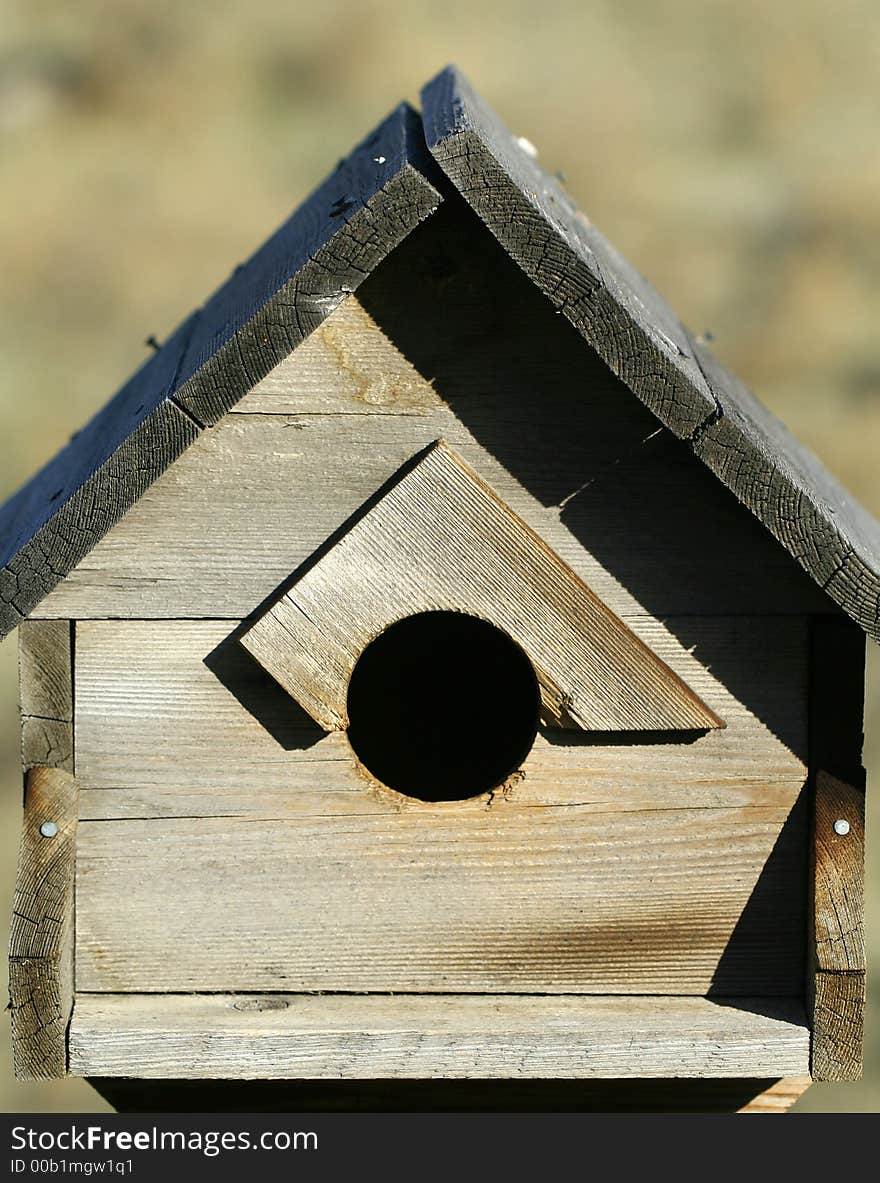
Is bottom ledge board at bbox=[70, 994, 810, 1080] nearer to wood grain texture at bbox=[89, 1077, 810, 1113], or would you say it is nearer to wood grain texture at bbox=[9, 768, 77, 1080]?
wood grain texture at bbox=[9, 768, 77, 1080]

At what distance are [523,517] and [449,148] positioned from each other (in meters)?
0.59

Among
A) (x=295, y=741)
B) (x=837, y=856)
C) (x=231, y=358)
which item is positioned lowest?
(x=837, y=856)

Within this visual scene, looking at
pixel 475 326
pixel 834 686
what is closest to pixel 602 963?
pixel 834 686

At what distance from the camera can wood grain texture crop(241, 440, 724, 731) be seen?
2482 mm

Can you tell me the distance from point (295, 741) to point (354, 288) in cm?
74

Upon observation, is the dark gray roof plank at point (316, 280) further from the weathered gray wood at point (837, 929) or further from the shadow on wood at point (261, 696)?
the weathered gray wood at point (837, 929)

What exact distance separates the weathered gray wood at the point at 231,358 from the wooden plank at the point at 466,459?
0.35ft

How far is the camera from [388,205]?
7.38ft

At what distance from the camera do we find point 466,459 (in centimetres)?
251

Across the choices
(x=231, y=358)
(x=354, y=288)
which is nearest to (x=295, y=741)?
(x=231, y=358)

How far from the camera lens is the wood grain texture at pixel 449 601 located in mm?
2482

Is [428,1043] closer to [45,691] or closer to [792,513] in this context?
[45,691]

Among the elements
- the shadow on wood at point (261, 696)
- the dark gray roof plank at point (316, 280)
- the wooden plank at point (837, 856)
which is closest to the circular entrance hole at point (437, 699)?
the shadow on wood at point (261, 696)

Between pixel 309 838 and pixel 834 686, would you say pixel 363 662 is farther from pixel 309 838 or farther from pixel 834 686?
pixel 834 686
